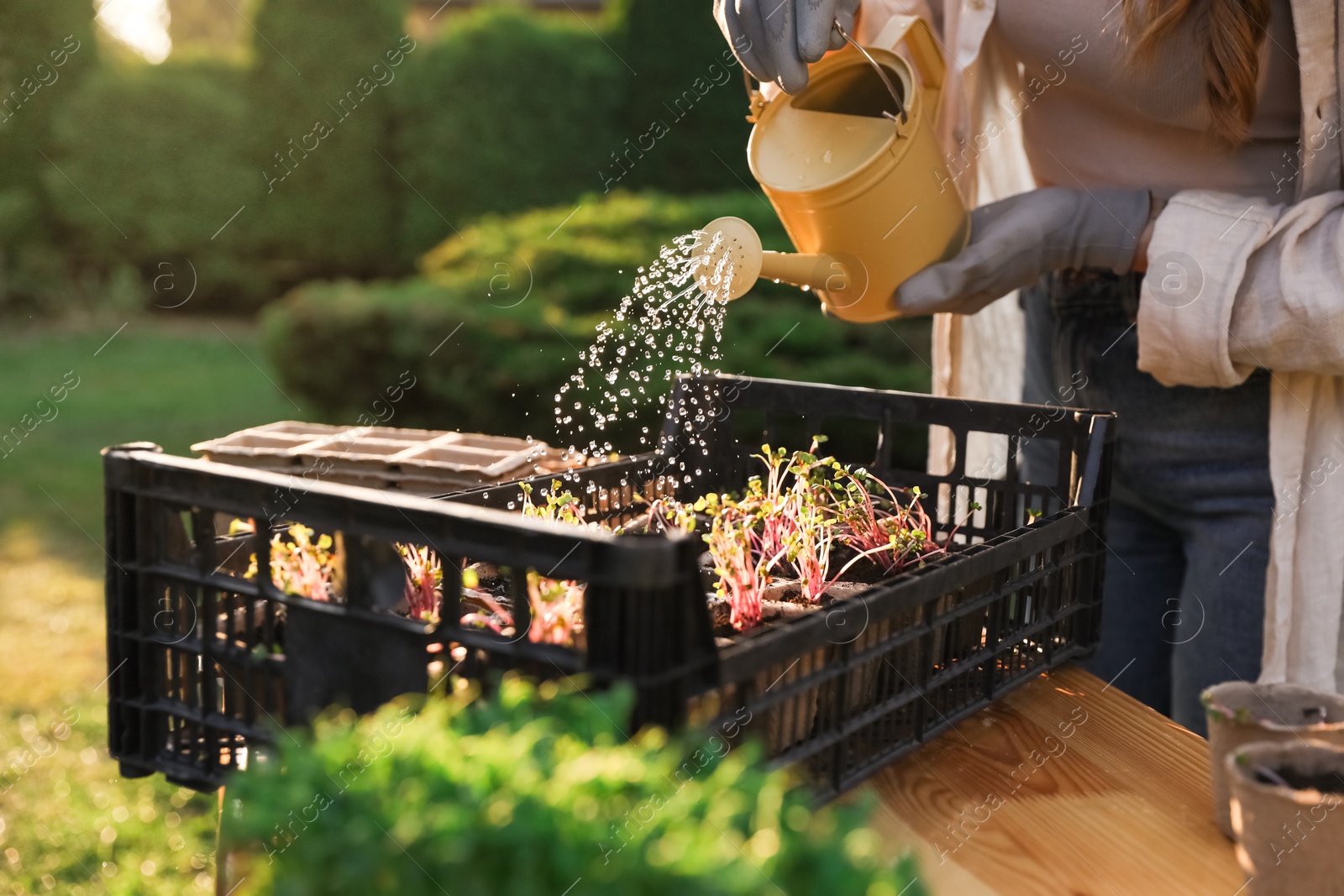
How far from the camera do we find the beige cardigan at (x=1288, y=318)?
4.40 feet

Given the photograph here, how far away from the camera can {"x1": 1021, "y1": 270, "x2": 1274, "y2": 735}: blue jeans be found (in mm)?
1585

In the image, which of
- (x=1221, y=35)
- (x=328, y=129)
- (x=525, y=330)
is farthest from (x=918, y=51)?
(x=328, y=129)

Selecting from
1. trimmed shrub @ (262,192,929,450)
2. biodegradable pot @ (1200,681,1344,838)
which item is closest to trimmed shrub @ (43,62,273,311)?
trimmed shrub @ (262,192,929,450)

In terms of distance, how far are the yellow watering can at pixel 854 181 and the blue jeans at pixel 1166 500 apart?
0.98 ft

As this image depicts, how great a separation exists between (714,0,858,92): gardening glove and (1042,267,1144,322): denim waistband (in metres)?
0.54

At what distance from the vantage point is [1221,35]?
4.71ft

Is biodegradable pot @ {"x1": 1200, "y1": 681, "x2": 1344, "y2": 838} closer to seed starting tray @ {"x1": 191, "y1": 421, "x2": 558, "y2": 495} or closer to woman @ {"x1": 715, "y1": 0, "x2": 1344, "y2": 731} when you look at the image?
woman @ {"x1": 715, "y1": 0, "x2": 1344, "y2": 731}

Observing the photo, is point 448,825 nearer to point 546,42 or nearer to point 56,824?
point 56,824

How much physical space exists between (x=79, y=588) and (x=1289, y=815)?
15.8 feet

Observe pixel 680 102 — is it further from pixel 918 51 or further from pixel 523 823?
pixel 523 823

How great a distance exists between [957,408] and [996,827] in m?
0.65

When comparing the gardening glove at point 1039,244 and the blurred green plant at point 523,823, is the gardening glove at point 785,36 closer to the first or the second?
the gardening glove at point 1039,244

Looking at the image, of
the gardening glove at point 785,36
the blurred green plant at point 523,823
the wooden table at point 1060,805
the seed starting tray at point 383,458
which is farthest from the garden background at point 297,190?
the blurred green plant at point 523,823

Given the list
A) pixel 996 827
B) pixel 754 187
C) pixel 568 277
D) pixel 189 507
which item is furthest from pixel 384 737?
pixel 754 187
